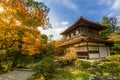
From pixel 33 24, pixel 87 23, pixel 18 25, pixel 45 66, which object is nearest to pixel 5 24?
pixel 18 25

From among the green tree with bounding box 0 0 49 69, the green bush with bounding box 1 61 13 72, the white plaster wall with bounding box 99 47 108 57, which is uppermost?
the green tree with bounding box 0 0 49 69

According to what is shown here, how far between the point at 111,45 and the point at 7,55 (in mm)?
17247

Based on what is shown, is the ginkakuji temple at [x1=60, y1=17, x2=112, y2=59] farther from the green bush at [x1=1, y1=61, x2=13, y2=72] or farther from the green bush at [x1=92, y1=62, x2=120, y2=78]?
the green bush at [x1=1, y1=61, x2=13, y2=72]

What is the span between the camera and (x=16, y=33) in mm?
→ 11953

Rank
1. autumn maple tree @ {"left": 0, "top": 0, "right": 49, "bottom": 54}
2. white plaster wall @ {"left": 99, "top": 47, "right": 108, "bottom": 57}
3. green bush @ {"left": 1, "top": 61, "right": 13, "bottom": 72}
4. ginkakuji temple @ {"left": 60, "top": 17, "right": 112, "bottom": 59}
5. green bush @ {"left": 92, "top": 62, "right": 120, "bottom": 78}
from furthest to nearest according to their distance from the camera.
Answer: white plaster wall @ {"left": 99, "top": 47, "right": 108, "bottom": 57}
ginkakuji temple @ {"left": 60, "top": 17, "right": 112, "bottom": 59}
green bush @ {"left": 1, "top": 61, "right": 13, "bottom": 72}
autumn maple tree @ {"left": 0, "top": 0, "right": 49, "bottom": 54}
green bush @ {"left": 92, "top": 62, "right": 120, "bottom": 78}

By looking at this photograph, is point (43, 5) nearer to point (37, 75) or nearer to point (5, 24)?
point (5, 24)

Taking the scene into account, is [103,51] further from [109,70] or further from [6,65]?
[6,65]

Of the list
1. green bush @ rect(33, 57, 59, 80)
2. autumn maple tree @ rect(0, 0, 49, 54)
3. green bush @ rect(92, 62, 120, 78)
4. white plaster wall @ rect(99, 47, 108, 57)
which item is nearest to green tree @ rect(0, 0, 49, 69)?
autumn maple tree @ rect(0, 0, 49, 54)

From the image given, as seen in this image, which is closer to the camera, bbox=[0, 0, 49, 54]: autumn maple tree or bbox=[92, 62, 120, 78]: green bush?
bbox=[92, 62, 120, 78]: green bush

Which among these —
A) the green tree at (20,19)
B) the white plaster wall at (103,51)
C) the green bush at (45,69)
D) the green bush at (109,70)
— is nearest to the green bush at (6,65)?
the green tree at (20,19)

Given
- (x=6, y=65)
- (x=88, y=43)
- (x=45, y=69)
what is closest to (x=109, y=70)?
(x=45, y=69)

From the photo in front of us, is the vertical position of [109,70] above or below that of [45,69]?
below

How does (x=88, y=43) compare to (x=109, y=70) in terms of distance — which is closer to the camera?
(x=109, y=70)

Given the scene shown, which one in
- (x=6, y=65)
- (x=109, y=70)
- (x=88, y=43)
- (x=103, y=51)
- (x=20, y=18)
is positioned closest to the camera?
(x=109, y=70)
